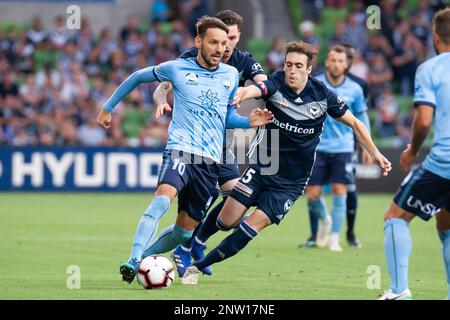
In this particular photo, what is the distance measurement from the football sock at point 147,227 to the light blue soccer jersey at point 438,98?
245 centimetres

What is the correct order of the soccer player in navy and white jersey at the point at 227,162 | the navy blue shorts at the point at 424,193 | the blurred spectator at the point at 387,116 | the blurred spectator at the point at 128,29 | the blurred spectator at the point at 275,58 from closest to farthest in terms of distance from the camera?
the navy blue shorts at the point at 424,193
the soccer player in navy and white jersey at the point at 227,162
the blurred spectator at the point at 387,116
the blurred spectator at the point at 275,58
the blurred spectator at the point at 128,29

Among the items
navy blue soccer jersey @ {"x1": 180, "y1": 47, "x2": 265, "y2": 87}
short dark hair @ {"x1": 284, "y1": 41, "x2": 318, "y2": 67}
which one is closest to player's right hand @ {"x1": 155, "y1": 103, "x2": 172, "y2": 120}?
short dark hair @ {"x1": 284, "y1": 41, "x2": 318, "y2": 67}

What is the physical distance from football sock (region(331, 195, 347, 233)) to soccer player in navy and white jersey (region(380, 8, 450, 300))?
5.61 meters

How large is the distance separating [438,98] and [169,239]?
330 cm

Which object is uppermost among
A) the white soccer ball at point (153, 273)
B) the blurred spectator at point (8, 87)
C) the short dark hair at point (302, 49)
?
the short dark hair at point (302, 49)

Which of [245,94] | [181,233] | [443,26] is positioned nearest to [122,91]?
[245,94]

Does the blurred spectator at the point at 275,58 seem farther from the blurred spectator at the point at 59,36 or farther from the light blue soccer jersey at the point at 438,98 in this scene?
the light blue soccer jersey at the point at 438,98

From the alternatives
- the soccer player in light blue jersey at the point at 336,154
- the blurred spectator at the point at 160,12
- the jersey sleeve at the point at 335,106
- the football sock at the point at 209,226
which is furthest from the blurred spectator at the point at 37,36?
the jersey sleeve at the point at 335,106

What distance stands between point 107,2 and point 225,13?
18.5 metres

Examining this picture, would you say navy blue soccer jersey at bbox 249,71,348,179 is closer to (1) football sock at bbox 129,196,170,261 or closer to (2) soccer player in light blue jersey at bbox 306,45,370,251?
(1) football sock at bbox 129,196,170,261

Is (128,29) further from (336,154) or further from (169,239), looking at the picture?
(169,239)

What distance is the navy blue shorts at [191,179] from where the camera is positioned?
973cm

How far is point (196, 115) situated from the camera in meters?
9.94

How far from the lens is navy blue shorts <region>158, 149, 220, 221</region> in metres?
9.73
